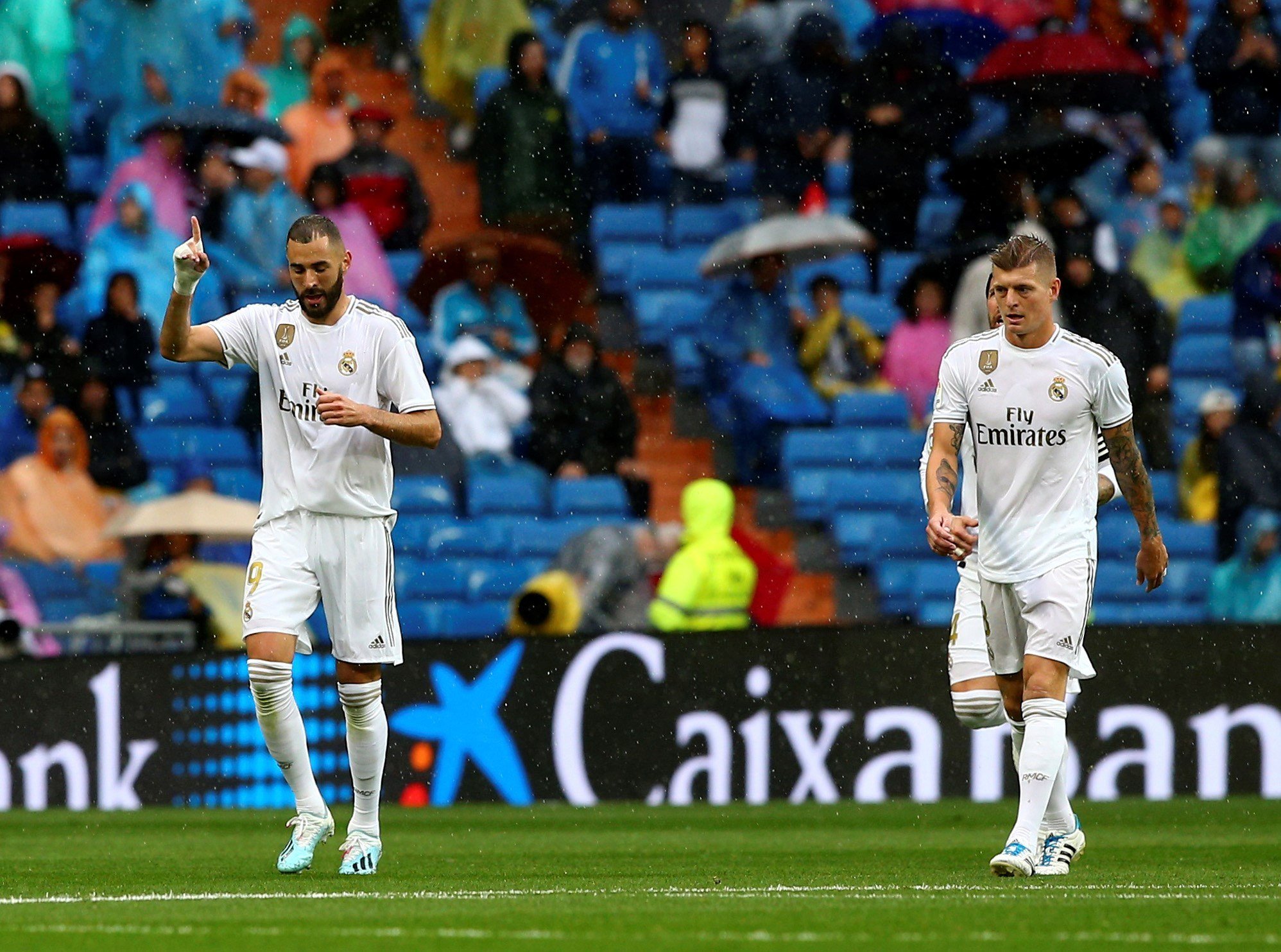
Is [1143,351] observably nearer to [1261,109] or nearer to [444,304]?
[1261,109]

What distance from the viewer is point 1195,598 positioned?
15.8 m

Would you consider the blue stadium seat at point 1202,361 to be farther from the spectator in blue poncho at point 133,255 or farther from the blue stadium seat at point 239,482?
the spectator in blue poncho at point 133,255

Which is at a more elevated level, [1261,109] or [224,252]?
[1261,109]

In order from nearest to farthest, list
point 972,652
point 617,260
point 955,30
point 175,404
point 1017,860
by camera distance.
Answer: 1. point 1017,860
2. point 972,652
3. point 175,404
4. point 617,260
5. point 955,30

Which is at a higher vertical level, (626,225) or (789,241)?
(626,225)

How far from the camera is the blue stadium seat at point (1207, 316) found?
1698 cm

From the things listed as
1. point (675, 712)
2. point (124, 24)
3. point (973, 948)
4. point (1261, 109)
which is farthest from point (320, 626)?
point (973, 948)

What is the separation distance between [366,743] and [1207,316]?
10.5m

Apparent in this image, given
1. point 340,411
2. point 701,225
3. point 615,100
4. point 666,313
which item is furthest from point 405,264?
point 340,411

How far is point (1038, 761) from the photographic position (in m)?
7.63

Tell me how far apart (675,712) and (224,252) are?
19.8 feet

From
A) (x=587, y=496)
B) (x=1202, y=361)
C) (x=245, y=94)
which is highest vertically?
(x=245, y=94)

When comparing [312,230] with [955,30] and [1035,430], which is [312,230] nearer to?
[1035,430]

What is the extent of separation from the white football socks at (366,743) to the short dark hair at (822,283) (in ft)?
28.6
